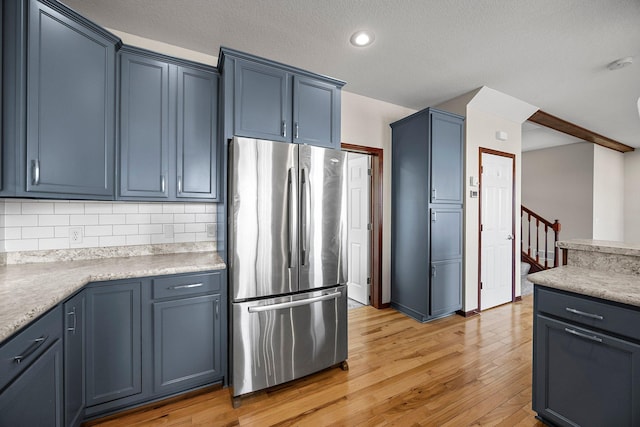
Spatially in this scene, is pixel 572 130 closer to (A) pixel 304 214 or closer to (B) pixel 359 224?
(B) pixel 359 224

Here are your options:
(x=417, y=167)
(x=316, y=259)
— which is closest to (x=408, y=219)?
(x=417, y=167)

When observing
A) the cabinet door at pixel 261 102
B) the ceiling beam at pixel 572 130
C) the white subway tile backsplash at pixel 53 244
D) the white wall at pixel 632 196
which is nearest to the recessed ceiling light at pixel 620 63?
the ceiling beam at pixel 572 130

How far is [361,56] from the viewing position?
2609mm

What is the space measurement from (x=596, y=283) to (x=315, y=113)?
6.98ft

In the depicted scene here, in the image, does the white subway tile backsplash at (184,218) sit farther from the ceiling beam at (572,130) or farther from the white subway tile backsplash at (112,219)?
the ceiling beam at (572,130)

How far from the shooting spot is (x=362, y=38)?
2318 mm

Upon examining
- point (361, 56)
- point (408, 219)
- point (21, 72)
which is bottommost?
point (408, 219)

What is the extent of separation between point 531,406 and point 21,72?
3.68 metres

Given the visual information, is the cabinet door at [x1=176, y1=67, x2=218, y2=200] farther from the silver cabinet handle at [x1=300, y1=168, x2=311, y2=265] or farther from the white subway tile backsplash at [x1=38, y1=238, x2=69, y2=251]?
the white subway tile backsplash at [x1=38, y1=238, x2=69, y2=251]

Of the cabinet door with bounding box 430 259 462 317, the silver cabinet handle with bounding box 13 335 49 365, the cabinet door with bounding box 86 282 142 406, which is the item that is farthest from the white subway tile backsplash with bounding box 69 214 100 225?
the cabinet door with bounding box 430 259 462 317

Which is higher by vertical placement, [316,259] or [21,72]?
[21,72]

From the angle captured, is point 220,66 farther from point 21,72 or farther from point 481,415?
point 481,415

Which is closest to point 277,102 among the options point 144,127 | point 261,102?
point 261,102

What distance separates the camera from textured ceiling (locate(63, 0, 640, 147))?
1.96 meters
